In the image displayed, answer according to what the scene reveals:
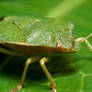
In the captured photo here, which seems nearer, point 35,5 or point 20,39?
point 20,39

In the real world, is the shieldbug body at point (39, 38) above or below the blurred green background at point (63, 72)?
above

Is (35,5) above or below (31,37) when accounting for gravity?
above

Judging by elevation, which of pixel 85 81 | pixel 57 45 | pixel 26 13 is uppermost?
pixel 26 13

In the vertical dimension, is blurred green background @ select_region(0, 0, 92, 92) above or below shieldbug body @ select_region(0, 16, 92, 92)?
below

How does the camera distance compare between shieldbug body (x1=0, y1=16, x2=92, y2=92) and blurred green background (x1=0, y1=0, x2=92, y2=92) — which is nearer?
blurred green background (x1=0, y1=0, x2=92, y2=92)

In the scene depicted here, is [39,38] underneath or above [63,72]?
above

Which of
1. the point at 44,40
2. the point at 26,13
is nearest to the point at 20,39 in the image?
the point at 44,40

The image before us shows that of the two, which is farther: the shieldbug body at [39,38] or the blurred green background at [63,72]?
the shieldbug body at [39,38]

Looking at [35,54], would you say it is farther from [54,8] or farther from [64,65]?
[54,8]
